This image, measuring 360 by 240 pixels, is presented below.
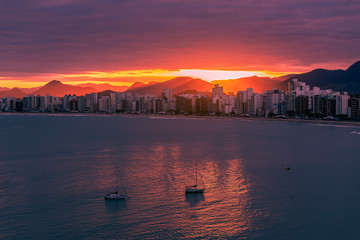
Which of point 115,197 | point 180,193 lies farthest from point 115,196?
point 180,193

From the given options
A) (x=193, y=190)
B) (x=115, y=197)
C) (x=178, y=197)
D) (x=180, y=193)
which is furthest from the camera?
(x=180, y=193)

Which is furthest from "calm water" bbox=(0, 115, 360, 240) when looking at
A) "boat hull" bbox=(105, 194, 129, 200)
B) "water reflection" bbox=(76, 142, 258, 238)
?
"boat hull" bbox=(105, 194, 129, 200)

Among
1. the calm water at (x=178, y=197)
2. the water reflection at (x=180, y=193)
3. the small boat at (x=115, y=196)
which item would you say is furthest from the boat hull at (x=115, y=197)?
the water reflection at (x=180, y=193)

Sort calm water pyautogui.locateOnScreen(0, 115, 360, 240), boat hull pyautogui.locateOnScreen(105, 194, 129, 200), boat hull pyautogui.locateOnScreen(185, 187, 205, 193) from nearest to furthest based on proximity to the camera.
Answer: calm water pyautogui.locateOnScreen(0, 115, 360, 240)
boat hull pyautogui.locateOnScreen(105, 194, 129, 200)
boat hull pyautogui.locateOnScreen(185, 187, 205, 193)

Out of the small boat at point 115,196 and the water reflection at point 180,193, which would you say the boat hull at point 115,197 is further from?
the water reflection at point 180,193

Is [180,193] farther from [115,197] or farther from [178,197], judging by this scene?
[115,197]

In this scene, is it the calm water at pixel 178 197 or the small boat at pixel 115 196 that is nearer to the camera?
the calm water at pixel 178 197

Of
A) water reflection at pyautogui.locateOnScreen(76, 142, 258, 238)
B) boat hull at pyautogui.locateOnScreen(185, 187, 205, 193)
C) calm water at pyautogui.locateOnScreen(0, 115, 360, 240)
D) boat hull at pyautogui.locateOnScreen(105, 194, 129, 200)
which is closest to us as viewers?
calm water at pyautogui.locateOnScreen(0, 115, 360, 240)

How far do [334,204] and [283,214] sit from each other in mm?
6799

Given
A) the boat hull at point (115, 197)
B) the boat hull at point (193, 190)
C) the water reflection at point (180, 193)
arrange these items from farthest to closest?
the boat hull at point (193, 190)
the boat hull at point (115, 197)
the water reflection at point (180, 193)

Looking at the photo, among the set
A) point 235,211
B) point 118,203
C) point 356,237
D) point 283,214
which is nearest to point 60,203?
point 118,203

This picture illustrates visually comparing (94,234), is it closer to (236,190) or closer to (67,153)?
(236,190)

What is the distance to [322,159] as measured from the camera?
65188 mm

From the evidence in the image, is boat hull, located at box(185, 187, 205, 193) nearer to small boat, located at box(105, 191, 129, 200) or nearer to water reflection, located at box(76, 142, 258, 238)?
water reflection, located at box(76, 142, 258, 238)
